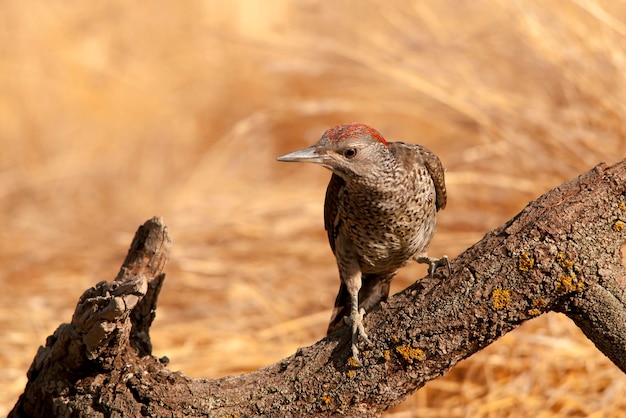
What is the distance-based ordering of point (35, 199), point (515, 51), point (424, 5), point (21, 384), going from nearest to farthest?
point (21, 384) < point (515, 51) < point (424, 5) < point (35, 199)

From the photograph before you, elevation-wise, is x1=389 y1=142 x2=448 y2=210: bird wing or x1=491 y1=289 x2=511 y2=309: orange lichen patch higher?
x1=389 y1=142 x2=448 y2=210: bird wing

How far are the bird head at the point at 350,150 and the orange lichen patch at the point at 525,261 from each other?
81 centimetres

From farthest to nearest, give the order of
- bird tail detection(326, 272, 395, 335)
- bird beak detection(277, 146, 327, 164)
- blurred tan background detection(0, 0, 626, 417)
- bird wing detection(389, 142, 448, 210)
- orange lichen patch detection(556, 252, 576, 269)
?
A: blurred tan background detection(0, 0, 626, 417)
bird tail detection(326, 272, 395, 335)
bird wing detection(389, 142, 448, 210)
bird beak detection(277, 146, 327, 164)
orange lichen patch detection(556, 252, 576, 269)

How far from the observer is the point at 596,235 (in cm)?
240

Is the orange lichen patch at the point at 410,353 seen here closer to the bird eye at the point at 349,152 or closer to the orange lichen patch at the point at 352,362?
the orange lichen patch at the point at 352,362

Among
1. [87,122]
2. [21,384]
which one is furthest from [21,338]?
[87,122]

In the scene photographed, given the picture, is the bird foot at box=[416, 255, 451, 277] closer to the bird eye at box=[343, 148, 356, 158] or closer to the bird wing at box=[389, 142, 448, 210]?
the bird wing at box=[389, 142, 448, 210]

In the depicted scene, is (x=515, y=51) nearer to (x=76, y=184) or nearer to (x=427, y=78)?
(x=427, y=78)

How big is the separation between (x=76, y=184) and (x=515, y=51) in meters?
5.37

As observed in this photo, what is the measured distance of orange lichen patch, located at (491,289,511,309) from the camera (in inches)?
96.6

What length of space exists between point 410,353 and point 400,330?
0.08 m

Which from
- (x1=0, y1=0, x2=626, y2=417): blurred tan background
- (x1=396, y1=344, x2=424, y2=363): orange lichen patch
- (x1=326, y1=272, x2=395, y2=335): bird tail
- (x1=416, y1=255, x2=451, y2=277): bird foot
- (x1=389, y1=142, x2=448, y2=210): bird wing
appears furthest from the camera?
(x1=0, y1=0, x2=626, y2=417): blurred tan background

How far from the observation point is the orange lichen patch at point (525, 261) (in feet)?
7.97

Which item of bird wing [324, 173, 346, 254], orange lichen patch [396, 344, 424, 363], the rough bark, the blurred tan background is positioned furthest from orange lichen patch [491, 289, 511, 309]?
the blurred tan background
